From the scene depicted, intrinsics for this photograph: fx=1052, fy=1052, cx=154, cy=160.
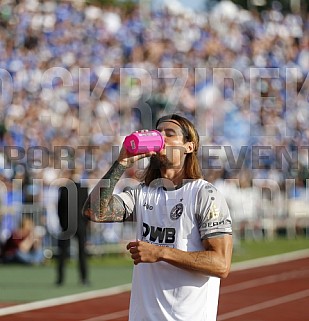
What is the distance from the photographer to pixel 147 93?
73.6 feet

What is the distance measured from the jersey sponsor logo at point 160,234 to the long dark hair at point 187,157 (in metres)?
0.29

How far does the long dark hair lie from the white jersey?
0.08 meters

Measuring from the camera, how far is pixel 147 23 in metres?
26.5

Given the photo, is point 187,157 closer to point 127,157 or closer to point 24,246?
point 127,157

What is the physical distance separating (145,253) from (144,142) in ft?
1.64

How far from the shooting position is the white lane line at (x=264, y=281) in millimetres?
15102

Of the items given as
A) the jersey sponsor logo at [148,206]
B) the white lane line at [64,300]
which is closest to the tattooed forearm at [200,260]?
the jersey sponsor logo at [148,206]

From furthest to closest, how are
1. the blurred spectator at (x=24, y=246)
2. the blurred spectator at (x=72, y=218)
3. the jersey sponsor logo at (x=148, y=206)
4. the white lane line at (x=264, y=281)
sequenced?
the blurred spectator at (x=24, y=246) < the blurred spectator at (x=72, y=218) < the white lane line at (x=264, y=281) < the jersey sponsor logo at (x=148, y=206)

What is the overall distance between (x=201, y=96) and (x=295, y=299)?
10.2 metres

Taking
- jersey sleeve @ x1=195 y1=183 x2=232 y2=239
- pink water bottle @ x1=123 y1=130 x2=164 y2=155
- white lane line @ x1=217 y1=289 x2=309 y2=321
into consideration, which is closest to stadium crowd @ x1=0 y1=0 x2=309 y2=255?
white lane line @ x1=217 y1=289 x2=309 y2=321

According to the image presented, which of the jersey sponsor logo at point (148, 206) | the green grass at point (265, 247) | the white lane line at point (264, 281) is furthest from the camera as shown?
the green grass at point (265, 247)

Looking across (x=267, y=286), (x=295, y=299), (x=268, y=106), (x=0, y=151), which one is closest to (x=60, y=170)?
(x=0, y=151)

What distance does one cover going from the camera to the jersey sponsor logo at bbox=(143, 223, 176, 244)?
16.4 feet

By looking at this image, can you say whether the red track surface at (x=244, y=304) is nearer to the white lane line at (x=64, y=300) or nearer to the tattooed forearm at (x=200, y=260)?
the white lane line at (x=64, y=300)
